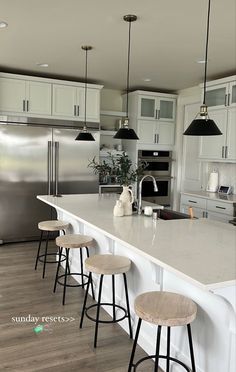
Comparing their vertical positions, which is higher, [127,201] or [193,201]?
[127,201]

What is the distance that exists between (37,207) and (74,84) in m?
2.04

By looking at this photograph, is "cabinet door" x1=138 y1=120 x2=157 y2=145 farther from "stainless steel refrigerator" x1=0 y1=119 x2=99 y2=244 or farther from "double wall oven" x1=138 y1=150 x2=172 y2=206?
"stainless steel refrigerator" x1=0 y1=119 x2=99 y2=244

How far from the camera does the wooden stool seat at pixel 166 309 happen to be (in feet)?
5.81

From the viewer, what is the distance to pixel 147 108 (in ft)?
19.8

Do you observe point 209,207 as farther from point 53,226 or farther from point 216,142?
point 53,226

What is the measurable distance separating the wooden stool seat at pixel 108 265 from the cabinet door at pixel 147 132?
357 centimetres

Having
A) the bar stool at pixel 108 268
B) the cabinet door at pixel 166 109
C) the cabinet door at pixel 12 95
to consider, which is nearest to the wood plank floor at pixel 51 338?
the bar stool at pixel 108 268

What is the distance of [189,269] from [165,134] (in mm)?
4821

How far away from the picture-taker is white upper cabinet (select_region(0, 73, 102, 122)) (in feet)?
16.5

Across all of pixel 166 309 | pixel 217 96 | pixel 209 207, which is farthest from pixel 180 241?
pixel 217 96

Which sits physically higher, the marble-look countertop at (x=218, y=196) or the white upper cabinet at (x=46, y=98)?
the white upper cabinet at (x=46, y=98)

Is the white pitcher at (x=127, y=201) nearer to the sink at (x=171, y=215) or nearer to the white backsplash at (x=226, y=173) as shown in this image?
the sink at (x=171, y=215)

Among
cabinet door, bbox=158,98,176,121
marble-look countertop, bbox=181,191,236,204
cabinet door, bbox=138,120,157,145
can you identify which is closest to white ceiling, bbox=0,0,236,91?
cabinet door, bbox=158,98,176,121

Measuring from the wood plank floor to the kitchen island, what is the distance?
242mm
